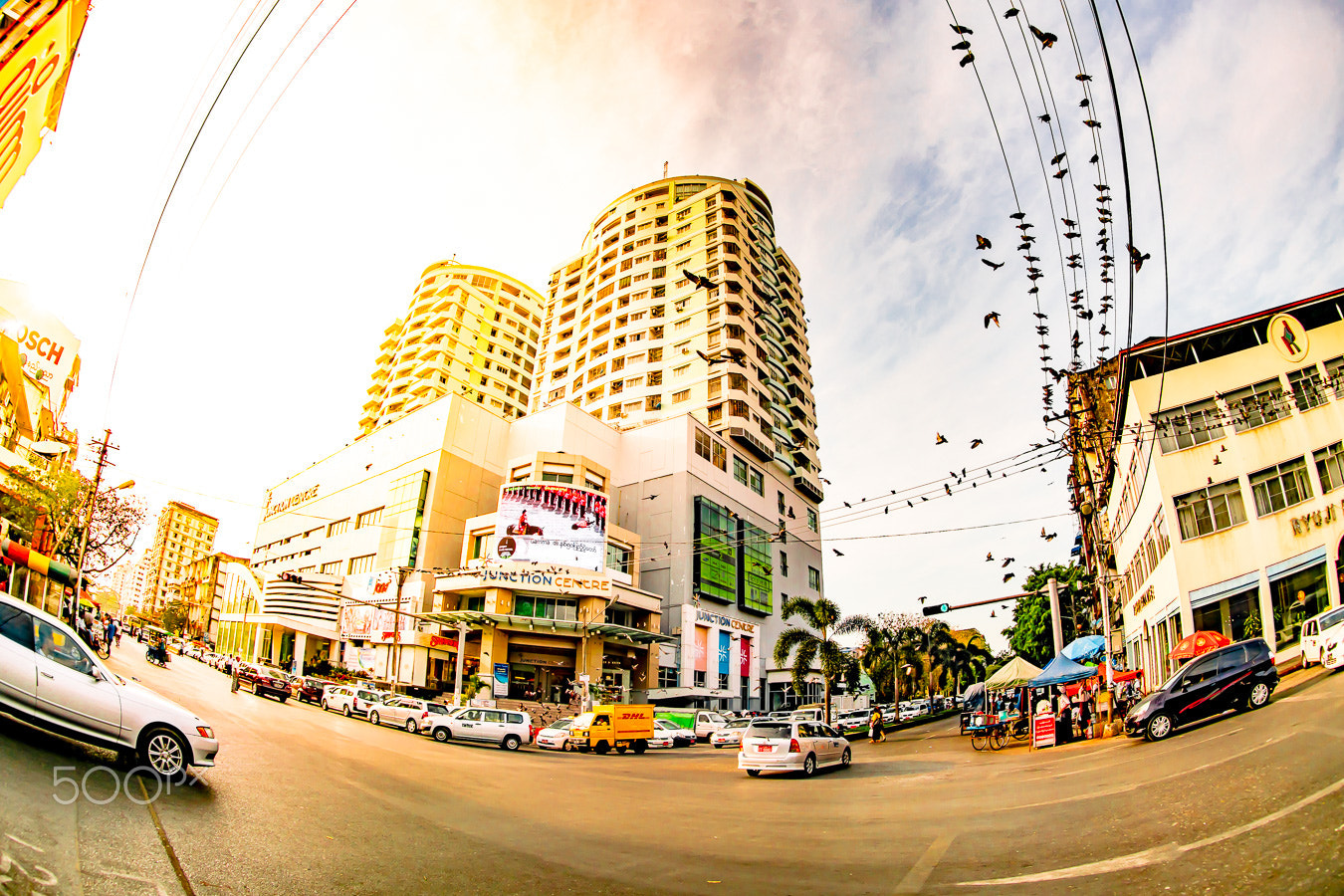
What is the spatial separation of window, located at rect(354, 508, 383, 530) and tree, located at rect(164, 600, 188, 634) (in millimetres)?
61882

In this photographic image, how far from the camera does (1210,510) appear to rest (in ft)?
45.3

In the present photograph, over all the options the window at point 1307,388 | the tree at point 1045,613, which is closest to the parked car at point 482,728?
the window at point 1307,388

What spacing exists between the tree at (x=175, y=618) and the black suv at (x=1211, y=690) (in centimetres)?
11651

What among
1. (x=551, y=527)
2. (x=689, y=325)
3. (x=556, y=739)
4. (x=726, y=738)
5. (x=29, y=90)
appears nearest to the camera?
(x=29, y=90)

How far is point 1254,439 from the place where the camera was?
1146 centimetres

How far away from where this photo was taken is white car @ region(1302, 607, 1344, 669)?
10.5m

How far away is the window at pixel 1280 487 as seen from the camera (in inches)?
408

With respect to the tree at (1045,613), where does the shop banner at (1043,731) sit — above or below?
below

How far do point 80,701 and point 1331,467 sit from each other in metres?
17.3

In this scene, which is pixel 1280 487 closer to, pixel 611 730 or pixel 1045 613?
pixel 611 730

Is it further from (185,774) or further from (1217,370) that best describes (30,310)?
(1217,370)

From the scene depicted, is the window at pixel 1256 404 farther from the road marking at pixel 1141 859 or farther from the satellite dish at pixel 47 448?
the satellite dish at pixel 47 448

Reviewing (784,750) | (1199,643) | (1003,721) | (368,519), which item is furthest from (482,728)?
(368,519)

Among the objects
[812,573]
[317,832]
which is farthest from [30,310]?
[812,573]
